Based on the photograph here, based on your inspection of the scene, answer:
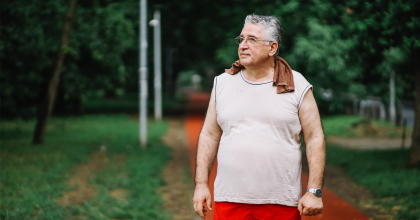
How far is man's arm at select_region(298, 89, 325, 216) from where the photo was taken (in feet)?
8.58

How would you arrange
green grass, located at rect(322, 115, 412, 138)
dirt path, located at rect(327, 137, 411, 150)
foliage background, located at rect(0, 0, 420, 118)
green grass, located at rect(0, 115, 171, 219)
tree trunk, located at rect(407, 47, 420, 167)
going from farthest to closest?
green grass, located at rect(322, 115, 412, 138) < dirt path, located at rect(327, 137, 411, 150) < tree trunk, located at rect(407, 47, 420, 167) < foliage background, located at rect(0, 0, 420, 118) < green grass, located at rect(0, 115, 171, 219)

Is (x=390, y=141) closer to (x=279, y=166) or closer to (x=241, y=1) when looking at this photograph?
(x=241, y=1)

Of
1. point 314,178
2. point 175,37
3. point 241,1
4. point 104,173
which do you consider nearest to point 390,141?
point 241,1

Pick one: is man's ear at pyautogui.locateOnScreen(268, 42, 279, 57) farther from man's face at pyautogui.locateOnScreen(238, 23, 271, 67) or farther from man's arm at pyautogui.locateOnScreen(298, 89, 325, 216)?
man's arm at pyautogui.locateOnScreen(298, 89, 325, 216)

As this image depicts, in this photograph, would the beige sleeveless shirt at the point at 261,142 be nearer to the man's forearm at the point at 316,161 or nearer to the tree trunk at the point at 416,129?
the man's forearm at the point at 316,161

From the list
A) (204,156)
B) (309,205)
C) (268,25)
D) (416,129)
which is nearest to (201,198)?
(204,156)

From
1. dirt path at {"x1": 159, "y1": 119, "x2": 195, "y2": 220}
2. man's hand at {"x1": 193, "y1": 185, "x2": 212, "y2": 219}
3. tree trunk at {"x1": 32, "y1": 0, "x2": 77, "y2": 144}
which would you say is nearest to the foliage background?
tree trunk at {"x1": 32, "y1": 0, "x2": 77, "y2": 144}

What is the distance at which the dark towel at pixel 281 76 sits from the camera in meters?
2.58

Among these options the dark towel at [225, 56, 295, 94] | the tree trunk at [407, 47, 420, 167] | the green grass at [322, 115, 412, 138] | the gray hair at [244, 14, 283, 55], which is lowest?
the green grass at [322, 115, 412, 138]

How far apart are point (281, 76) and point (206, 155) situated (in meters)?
0.65

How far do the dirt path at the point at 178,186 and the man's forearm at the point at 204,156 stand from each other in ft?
11.1

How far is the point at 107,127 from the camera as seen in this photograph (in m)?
18.2

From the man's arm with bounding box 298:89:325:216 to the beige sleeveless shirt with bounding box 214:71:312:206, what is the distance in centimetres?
4

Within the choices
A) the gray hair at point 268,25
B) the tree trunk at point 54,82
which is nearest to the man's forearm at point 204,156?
the gray hair at point 268,25
